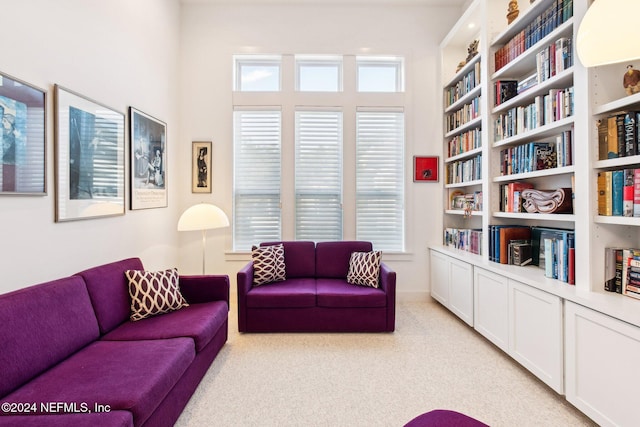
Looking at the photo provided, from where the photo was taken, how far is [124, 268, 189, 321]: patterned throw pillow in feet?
7.53

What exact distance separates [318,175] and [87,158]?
97.2 inches

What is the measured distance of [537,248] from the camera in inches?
104

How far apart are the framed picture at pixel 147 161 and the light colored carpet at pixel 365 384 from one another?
1.71m

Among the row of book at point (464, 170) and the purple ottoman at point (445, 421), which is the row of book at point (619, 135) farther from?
the purple ottoman at point (445, 421)

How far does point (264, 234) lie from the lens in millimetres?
4023

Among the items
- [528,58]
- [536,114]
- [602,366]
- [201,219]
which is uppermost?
[528,58]

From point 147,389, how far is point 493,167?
10.6 ft

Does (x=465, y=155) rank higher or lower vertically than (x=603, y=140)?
higher

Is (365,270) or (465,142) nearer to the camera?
(365,270)

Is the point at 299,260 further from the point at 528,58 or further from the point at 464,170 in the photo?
the point at 528,58

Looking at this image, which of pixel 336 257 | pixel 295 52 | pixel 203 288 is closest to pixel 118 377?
pixel 203 288

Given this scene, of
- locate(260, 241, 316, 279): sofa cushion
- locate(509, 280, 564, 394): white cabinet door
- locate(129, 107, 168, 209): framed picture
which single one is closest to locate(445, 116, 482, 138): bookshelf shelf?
locate(509, 280, 564, 394): white cabinet door

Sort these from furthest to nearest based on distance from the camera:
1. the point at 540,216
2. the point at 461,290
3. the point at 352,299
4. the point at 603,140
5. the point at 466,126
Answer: the point at 466,126 < the point at 461,290 < the point at 352,299 < the point at 540,216 < the point at 603,140

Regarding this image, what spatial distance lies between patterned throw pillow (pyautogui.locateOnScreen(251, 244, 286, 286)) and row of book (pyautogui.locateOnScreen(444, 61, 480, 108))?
9.48 ft
